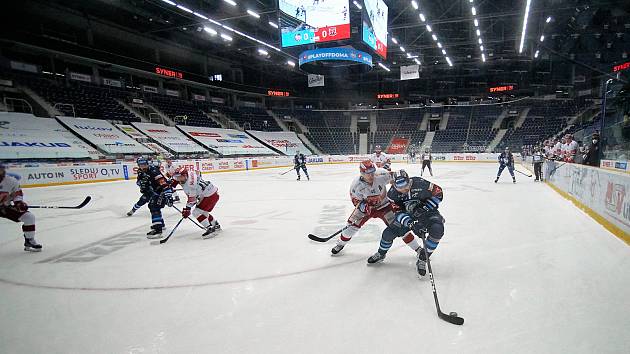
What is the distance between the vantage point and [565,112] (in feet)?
105

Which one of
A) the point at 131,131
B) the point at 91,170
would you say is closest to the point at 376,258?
the point at 91,170

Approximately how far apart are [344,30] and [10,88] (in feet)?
73.4

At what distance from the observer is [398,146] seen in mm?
38500

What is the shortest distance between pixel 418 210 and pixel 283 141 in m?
32.4

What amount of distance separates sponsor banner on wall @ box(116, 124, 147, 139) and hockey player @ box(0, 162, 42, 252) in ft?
67.5

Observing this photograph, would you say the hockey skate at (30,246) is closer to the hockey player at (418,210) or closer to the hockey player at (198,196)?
the hockey player at (198,196)

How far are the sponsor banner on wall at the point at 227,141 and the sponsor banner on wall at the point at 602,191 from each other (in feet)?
78.2

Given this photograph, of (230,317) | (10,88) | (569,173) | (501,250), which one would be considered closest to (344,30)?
(569,173)

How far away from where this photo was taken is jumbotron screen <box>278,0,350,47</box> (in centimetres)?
1409

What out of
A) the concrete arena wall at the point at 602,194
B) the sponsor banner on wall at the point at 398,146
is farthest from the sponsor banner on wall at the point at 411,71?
the concrete arena wall at the point at 602,194

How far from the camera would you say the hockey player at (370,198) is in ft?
12.8

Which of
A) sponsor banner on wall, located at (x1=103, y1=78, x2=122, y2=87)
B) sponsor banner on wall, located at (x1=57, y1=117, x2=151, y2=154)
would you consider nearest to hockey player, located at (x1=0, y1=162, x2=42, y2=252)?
sponsor banner on wall, located at (x1=57, y1=117, x2=151, y2=154)

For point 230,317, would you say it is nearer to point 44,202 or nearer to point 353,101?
point 44,202

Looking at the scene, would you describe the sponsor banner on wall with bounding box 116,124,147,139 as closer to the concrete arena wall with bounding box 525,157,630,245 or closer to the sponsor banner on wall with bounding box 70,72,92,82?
the sponsor banner on wall with bounding box 70,72,92,82
